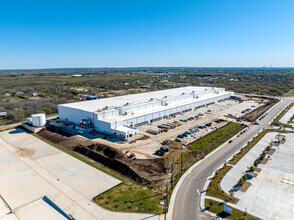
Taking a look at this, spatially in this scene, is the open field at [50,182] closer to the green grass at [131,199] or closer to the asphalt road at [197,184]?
the green grass at [131,199]

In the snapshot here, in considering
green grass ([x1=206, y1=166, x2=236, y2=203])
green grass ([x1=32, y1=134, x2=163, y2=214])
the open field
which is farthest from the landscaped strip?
the open field

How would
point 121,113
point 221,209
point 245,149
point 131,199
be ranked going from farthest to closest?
point 121,113 < point 245,149 < point 131,199 < point 221,209

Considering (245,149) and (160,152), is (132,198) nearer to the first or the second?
(160,152)

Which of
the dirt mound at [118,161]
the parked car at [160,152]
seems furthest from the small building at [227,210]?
the parked car at [160,152]

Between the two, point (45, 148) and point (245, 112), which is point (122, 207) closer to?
point (45, 148)

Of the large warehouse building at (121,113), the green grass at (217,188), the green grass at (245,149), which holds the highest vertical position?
the large warehouse building at (121,113)

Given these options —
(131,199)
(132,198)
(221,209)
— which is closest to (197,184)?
(221,209)

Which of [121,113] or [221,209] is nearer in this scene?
[221,209]
